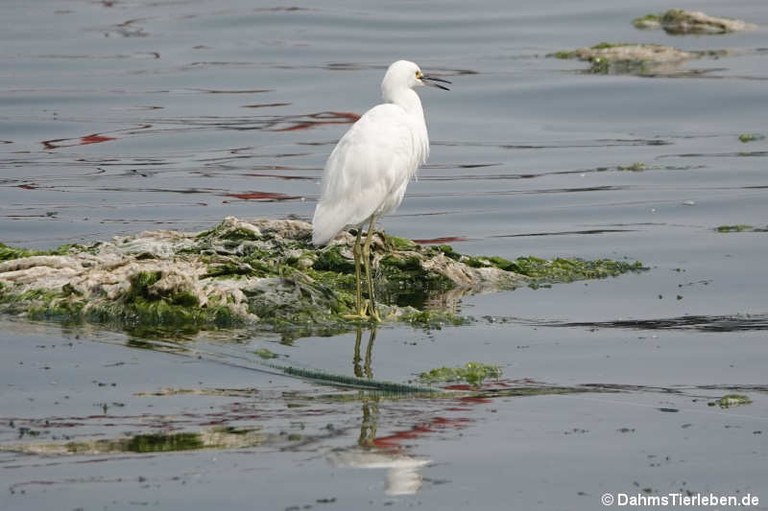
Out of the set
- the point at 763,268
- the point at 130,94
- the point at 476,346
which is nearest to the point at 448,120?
the point at 130,94

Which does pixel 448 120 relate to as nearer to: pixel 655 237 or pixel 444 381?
pixel 655 237

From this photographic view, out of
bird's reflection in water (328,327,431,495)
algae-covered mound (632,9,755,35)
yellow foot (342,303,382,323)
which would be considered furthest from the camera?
algae-covered mound (632,9,755,35)

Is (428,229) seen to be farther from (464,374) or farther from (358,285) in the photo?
(464,374)

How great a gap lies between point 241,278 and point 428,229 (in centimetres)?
410

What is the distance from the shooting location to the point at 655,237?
1339cm

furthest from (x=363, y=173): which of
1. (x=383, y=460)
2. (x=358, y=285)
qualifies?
(x=383, y=460)

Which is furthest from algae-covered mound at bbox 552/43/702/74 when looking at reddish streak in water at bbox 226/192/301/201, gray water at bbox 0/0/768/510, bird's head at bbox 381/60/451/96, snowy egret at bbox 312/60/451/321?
snowy egret at bbox 312/60/451/321

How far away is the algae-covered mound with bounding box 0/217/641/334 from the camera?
986cm

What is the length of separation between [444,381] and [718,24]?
67.1ft

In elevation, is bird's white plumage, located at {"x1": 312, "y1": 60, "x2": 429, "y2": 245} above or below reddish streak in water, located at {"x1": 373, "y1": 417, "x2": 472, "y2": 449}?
above

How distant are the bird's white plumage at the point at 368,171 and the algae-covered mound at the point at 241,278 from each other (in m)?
0.52

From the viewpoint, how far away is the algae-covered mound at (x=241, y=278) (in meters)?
9.86

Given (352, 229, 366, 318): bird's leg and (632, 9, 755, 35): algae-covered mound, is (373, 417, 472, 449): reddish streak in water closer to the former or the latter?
(352, 229, 366, 318): bird's leg

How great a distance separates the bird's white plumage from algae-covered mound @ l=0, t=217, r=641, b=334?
0.52 meters
